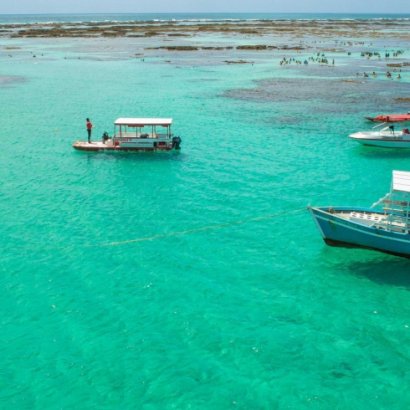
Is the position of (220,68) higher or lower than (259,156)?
higher

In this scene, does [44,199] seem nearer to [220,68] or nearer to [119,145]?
[119,145]

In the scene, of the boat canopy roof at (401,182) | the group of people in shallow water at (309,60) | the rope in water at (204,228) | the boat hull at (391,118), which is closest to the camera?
the boat canopy roof at (401,182)

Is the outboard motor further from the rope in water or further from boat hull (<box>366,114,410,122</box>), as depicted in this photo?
boat hull (<box>366,114,410,122</box>)

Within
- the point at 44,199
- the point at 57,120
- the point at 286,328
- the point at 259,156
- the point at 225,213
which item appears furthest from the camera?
the point at 57,120

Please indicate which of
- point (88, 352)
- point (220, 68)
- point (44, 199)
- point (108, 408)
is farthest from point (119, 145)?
point (220, 68)

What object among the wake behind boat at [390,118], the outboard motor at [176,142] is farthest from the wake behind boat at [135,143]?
the wake behind boat at [390,118]

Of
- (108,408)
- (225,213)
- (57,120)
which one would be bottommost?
(108,408)

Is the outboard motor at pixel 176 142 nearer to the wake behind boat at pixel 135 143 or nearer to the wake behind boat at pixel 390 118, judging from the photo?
the wake behind boat at pixel 135 143
